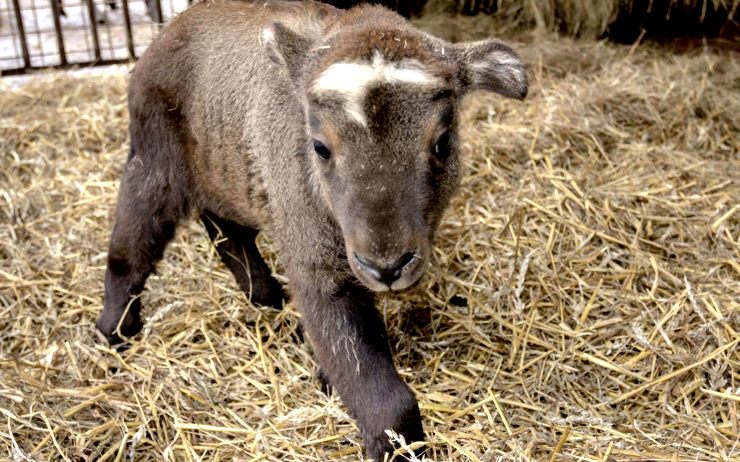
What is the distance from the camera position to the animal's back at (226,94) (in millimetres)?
3975

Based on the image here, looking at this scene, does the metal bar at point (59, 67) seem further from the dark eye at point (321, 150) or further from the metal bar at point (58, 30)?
the dark eye at point (321, 150)

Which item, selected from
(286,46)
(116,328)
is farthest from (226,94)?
(116,328)

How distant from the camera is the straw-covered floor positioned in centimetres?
378

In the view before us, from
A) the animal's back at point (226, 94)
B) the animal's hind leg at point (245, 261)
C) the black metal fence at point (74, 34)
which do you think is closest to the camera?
the animal's back at point (226, 94)

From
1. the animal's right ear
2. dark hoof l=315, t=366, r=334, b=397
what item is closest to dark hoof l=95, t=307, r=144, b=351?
dark hoof l=315, t=366, r=334, b=397

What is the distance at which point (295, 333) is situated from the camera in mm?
4645

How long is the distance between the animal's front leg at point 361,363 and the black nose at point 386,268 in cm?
62

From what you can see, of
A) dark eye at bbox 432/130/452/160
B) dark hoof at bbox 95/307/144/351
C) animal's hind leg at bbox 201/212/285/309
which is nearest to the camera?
dark eye at bbox 432/130/452/160

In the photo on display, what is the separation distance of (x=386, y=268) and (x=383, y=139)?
0.50m

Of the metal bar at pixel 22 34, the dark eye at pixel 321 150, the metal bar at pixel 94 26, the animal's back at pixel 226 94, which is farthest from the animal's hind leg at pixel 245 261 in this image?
the metal bar at pixel 22 34

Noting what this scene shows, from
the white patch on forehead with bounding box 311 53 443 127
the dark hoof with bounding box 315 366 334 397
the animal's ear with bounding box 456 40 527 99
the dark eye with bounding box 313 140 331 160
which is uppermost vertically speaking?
the white patch on forehead with bounding box 311 53 443 127

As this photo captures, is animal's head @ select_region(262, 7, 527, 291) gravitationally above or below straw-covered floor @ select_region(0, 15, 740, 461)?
above

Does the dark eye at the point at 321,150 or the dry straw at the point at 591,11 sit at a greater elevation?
the dark eye at the point at 321,150

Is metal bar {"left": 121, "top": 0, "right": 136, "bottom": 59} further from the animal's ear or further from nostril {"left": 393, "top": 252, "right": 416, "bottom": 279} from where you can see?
nostril {"left": 393, "top": 252, "right": 416, "bottom": 279}
